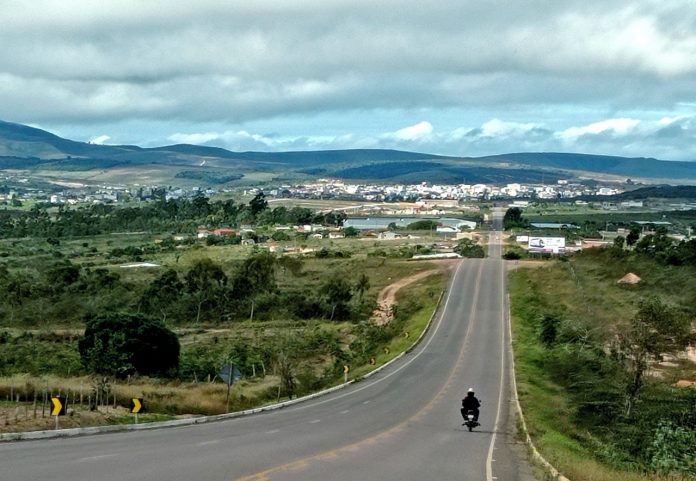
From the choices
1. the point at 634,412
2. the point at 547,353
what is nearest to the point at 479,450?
the point at 634,412

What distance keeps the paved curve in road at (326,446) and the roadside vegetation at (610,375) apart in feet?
6.81

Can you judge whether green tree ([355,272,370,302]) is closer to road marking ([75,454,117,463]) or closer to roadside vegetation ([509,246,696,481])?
roadside vegetation ([509,246,696,481])

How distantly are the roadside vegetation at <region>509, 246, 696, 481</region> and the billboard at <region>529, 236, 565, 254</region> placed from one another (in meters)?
33.7

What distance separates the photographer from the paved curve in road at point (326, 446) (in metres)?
15.8

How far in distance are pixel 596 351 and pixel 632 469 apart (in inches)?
1137

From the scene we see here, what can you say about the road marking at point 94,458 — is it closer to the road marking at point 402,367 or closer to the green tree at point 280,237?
the road marking at point 402,367

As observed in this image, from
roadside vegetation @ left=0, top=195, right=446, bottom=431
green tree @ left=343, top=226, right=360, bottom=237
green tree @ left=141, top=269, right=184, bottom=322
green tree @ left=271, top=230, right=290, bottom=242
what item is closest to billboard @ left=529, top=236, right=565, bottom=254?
roadside vegetation @ left=0, top=195, right=446, bottom=431

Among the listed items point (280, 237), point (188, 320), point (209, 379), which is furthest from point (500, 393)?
point (280, 237)

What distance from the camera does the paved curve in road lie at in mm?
15750

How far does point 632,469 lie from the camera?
20312 mm

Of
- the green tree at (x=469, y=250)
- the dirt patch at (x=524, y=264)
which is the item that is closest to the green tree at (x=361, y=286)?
the dirt patch at (x=524, y=264)

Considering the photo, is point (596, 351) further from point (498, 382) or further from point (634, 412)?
point (634, 412)

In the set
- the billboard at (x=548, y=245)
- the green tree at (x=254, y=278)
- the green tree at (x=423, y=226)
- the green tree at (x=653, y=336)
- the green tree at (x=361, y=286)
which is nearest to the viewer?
the green tree at (x=653, y=336)

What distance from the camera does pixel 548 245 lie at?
392 feet
